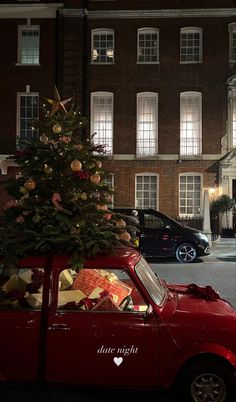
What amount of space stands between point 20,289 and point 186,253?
10.7 metres

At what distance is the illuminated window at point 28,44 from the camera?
27359 mm

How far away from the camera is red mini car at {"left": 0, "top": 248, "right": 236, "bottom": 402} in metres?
4.27

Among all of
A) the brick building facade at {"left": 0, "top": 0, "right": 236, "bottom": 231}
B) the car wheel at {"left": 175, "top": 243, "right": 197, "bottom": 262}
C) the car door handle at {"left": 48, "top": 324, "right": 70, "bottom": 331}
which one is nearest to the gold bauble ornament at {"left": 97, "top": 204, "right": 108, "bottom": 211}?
the car door handle at {"left": 48, "top": 324, "right": 70, "bottom": 331}

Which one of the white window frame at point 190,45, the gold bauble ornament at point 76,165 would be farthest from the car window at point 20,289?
the white window frame at point 190,45

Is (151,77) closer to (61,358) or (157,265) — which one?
(157,265)

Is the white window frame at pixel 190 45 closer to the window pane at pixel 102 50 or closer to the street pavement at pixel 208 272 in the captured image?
the window pane at pixel 102 50

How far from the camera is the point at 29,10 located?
26938mm

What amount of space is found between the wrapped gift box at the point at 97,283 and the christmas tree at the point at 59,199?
321 millimetres

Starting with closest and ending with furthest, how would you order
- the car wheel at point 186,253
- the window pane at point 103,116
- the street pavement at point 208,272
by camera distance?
the street pavement at point 208,272, the car wheel at point 186,253, the window pane at point 103,116

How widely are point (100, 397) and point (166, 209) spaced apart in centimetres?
2176

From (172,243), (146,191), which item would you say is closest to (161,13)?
(146,191)

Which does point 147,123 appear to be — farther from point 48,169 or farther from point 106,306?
point 106,306

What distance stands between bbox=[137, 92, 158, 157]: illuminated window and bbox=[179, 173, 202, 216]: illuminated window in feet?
6.98

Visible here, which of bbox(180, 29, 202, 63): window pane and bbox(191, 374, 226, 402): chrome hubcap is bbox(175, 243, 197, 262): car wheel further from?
bbox(180, 29, 202, 63): window pane
